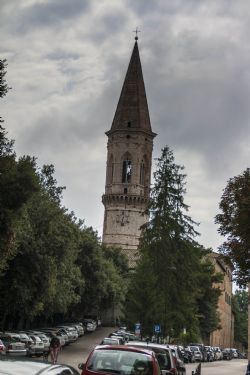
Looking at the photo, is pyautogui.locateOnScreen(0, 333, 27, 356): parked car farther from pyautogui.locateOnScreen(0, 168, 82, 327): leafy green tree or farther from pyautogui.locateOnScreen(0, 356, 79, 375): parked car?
pyautogui.locateOnScreen(0, 356, 79, 375): parked car

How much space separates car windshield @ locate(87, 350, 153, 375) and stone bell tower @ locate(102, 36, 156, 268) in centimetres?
10956

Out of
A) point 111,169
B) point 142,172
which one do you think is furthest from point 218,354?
point 111,169

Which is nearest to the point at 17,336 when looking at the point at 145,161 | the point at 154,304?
the point at 154,304

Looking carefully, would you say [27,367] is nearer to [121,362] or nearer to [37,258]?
[121,362]

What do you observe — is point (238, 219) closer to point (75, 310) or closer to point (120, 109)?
point (75, 310)

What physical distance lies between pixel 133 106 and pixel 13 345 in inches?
3971

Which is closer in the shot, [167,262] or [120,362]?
[120,362]

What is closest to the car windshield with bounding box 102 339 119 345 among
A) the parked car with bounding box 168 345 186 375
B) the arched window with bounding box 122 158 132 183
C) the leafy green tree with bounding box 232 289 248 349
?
the parked car with bounding box 168 345 186 375

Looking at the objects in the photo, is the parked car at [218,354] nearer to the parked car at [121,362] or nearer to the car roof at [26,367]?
the parked car at [121,362]

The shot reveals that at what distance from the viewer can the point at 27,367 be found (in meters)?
6.14

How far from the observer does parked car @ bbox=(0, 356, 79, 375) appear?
19.4 ft

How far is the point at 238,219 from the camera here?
2392 cm

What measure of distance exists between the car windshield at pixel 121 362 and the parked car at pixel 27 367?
16.6ft

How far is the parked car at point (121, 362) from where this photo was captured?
11.6 m
